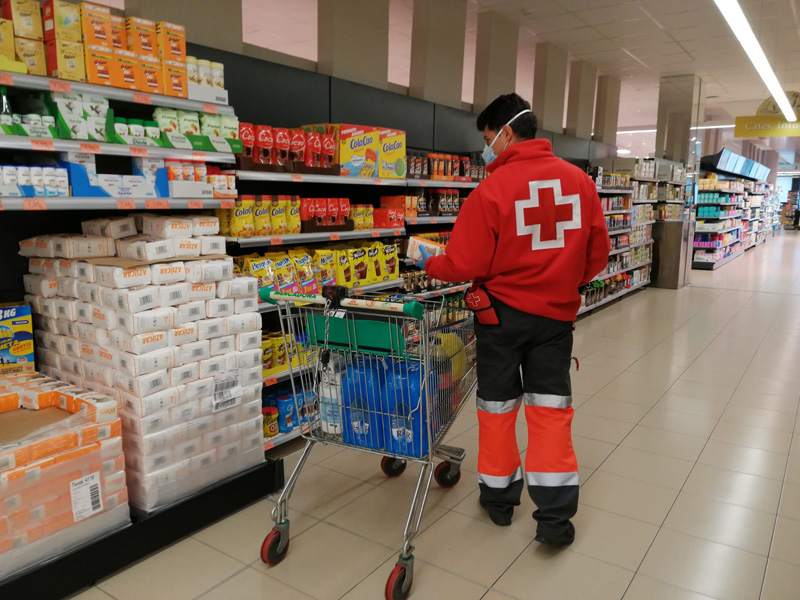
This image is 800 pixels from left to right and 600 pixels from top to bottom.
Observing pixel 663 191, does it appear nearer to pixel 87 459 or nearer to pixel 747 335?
pixel 747 335

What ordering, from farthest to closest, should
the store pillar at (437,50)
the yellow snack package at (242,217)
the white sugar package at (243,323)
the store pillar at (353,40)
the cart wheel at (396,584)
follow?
the store pillar at (437,50) < the store pillar at (353,40) < the yellow snack package at (242,217) < the white sugar package at (243,323) < the cart wheel at (396,584)

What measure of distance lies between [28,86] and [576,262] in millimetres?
2396

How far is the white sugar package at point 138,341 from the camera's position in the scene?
2.52 m

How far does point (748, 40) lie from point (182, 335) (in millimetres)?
7086

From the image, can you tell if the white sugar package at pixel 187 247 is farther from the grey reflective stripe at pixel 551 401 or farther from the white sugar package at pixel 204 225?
the grey reflective stripe at pixel 551 401

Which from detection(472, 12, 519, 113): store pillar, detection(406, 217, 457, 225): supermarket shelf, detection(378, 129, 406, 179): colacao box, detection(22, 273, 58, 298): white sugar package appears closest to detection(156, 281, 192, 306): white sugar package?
detection(22, 273, 58, 298): white sugar package

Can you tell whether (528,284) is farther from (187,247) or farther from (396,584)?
(187,247)

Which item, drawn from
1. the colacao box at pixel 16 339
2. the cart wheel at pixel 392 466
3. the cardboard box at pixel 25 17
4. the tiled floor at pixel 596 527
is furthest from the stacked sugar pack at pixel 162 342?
the cardboard box at pixel 25 17

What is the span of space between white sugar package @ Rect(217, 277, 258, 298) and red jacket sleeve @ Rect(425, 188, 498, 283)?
1.06 metres

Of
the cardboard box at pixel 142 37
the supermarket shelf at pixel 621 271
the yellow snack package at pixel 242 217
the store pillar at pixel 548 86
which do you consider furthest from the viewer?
the supermarket shelf at pixel 621 271

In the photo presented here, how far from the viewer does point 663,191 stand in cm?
1099

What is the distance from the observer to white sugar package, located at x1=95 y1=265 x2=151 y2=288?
99.0 inches

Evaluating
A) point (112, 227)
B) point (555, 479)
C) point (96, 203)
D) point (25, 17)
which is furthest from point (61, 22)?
point (555, 479)

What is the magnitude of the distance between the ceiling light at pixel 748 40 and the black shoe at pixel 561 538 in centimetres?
522
